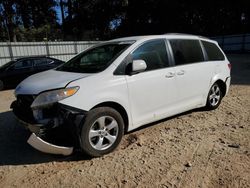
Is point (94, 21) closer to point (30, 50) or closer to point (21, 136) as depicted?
point (30, 50)

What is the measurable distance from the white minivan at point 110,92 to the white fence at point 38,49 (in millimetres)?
10884

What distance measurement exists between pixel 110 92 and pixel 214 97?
114 inches

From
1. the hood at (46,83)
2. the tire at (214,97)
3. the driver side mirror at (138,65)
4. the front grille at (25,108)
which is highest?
the driver side mirror at (138,65)

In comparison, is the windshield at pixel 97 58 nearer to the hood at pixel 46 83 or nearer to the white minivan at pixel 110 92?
the white minivan at pixel 110 92

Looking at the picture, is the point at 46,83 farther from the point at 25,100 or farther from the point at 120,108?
the point at 120,108

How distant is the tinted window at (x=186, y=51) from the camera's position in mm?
4188

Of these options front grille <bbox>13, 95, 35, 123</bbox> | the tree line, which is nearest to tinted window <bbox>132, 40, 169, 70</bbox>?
front grille <bbox>13, 95, 35, 123</bbox>

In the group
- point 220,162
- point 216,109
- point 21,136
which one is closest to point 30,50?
point 21,136

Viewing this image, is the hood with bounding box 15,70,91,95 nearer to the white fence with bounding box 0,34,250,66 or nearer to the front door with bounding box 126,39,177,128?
the front door with bounding box 126,39,177,128

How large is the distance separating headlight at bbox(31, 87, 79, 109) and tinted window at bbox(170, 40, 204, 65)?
2.09 meters

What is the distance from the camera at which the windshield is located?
3513mm

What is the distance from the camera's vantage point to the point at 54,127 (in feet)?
9.56

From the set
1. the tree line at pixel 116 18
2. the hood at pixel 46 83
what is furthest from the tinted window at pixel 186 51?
the tree line at pixel 116 18

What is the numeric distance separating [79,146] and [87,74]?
3.35 ft
